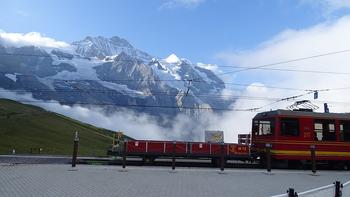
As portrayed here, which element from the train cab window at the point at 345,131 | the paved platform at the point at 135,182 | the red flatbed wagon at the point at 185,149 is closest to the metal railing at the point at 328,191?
the paved platform at the point at 135,182

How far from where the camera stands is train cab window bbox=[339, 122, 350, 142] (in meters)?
29.2

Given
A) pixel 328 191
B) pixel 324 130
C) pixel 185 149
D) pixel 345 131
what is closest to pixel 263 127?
pixel 324 130

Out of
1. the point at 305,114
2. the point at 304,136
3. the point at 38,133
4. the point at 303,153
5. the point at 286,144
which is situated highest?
the point at 38,133

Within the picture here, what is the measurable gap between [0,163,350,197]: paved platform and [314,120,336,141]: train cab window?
782cm

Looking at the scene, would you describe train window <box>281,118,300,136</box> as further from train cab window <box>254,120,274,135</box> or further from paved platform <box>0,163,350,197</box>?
paved platform <box>0,163,350,197</box>

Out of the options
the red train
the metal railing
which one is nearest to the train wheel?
the red train

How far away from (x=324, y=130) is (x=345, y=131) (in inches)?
60.5

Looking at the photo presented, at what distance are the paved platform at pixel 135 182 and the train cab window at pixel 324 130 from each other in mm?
7820

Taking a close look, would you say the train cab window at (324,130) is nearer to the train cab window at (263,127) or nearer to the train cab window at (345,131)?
the train cab window at (345,131)

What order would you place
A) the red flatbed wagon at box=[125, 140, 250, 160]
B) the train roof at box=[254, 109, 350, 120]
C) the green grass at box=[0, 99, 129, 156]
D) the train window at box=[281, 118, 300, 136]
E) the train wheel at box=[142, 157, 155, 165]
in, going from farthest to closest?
the green grass at box=[0, 99, 129, 156], the train roof at box=[254, 109, 350, 120], the train window at box=[281, 118, 300, 136], the train wheel at box=[142, 157, 155, 165], the red flatbed wagon at box=[125, 140, 250, 160]

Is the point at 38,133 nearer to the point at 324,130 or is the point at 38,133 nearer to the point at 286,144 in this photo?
the point at 286,144

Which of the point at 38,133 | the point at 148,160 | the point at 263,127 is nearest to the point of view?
the point at 148,160

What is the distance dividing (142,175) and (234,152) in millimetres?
10763

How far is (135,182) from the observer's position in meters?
16.1
